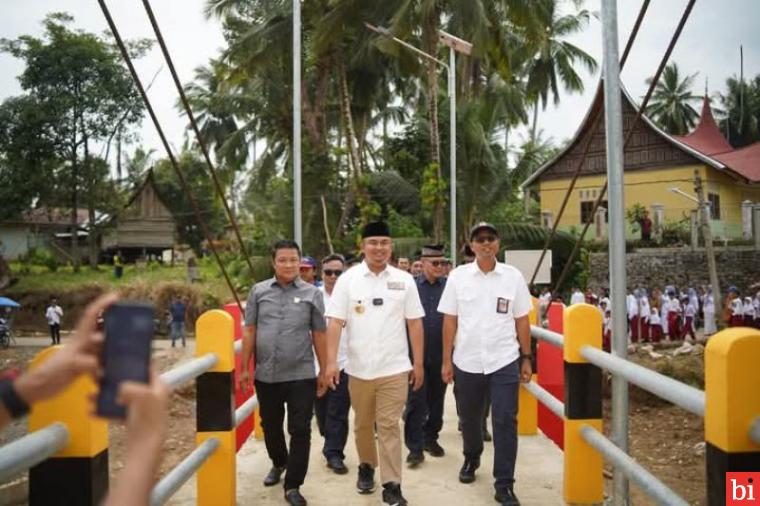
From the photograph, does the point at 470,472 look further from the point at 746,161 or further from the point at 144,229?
the point at 144,229

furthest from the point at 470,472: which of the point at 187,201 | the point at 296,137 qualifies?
the point at 187,201

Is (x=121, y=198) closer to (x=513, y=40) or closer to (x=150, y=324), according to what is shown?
(x=513, y=40)

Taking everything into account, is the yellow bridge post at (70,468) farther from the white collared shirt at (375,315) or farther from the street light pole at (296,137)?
the street light pole at (296,137)

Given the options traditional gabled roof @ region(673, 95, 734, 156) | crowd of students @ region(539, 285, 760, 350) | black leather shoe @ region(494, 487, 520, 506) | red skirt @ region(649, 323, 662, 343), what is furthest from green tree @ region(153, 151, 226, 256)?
black leather shoe @ region(494, 487, 520, 506)

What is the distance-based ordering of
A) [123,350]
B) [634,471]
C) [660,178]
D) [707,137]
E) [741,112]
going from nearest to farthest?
[123,350] < [634,471] < [660,178] < [707,137] < [741,112]

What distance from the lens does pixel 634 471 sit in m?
3.10

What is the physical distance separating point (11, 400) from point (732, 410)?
6.84 feet

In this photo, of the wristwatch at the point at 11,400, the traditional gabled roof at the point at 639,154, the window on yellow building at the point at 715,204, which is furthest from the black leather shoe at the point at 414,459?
the window on yellow building at the point at 715,204

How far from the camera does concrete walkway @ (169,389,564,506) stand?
4.62m

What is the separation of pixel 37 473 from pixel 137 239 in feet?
134

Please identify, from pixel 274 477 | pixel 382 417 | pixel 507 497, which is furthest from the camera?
pixel 274 477

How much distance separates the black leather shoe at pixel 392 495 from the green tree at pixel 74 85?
29108 millimetres

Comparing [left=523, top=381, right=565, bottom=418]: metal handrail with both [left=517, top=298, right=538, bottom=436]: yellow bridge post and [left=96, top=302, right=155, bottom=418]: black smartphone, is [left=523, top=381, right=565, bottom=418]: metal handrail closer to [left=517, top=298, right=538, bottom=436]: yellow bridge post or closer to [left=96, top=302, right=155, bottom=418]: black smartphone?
[left=517, top=298, right=538, bottom=436]: yellow bridge post

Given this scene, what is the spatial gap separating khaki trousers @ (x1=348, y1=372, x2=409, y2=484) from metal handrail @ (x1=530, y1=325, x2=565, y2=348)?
3.35ft
